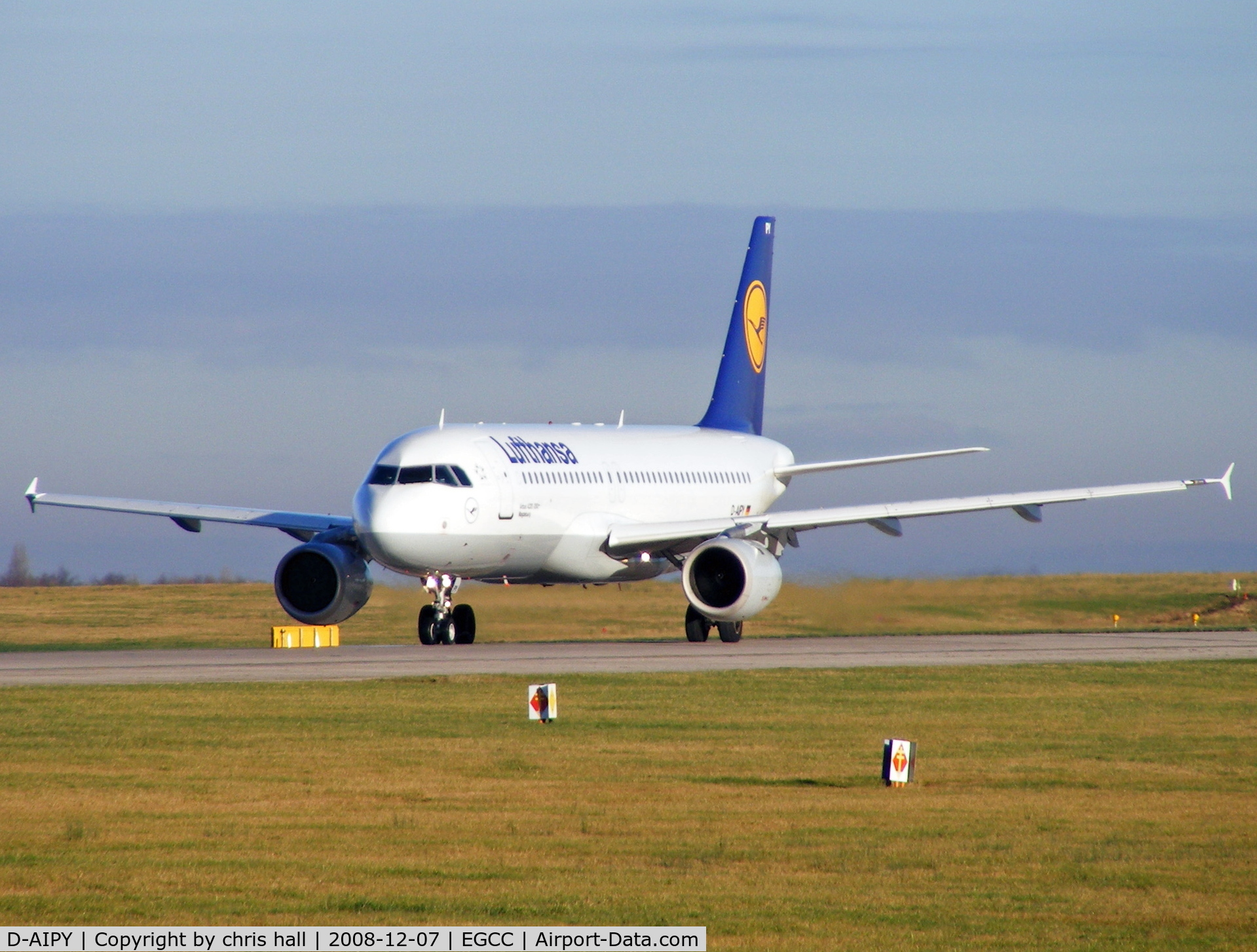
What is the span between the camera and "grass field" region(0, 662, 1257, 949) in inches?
420

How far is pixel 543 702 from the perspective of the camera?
67.7ft

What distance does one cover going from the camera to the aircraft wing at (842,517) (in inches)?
1516

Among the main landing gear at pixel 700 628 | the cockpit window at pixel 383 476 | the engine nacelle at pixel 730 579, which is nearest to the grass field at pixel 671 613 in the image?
the main landing gear at pixel 700 628

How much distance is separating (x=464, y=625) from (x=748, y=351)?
15.7 m

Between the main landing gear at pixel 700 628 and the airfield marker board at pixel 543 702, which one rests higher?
the main landing gear at pixel 700 628

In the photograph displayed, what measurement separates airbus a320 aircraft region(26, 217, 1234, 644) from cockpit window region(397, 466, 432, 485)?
0.02 meters

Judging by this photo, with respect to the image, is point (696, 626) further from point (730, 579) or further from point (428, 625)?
point (428, 625)

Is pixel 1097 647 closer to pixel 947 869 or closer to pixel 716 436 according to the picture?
pixel 716 436

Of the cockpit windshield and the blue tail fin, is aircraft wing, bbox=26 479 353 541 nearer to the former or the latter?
the cockpit windshield

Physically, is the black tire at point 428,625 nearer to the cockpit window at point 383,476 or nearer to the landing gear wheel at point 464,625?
the landing gear wheel at point 464,625

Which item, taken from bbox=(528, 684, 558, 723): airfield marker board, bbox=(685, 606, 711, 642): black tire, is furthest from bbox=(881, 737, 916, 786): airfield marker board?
bbox=(685, 606, 711, 642): black tire

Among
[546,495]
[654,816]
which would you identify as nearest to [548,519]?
[546,495]

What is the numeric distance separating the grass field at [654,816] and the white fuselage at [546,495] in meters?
→ 10.8

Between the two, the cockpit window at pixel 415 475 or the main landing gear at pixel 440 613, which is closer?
the cockpit window at pixel 415 475
